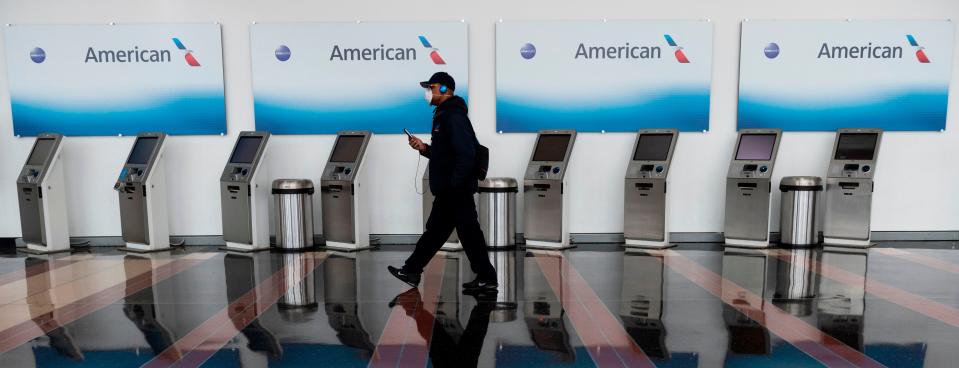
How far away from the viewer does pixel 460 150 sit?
12.5 ft

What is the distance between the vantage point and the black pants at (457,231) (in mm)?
3961

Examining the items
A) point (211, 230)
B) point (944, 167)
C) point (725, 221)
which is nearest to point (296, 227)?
point (211, 230)

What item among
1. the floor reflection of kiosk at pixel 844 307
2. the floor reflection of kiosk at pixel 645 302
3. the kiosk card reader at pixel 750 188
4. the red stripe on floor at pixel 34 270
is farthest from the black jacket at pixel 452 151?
the red stripe on floor at pixel 34 270

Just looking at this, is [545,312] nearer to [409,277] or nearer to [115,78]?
[409,277]

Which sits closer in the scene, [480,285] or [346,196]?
[480,285]

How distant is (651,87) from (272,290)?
4.47 meters

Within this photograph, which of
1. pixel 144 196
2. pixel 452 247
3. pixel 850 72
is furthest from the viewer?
pixel 850 72

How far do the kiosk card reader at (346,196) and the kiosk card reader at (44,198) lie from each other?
287 centimetres

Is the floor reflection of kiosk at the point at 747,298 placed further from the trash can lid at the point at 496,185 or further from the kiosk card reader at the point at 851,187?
the trash can lid at the point at 496,185

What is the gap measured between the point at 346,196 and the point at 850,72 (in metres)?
5.68

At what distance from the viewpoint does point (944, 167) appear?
6504mm

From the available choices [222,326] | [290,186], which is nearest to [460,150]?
[222,326]

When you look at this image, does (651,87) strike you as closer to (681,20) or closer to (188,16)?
(681,20)

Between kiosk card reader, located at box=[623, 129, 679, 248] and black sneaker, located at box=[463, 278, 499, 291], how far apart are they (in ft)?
8.12
